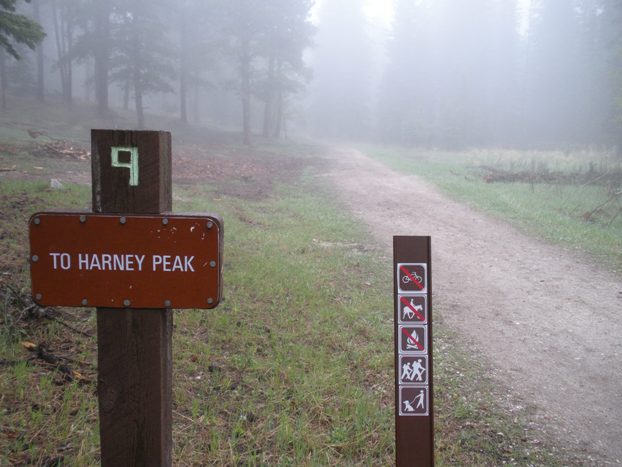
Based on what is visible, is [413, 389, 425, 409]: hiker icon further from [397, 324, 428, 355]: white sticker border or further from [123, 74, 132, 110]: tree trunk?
[123, 74, 132, 110]: tree trunk

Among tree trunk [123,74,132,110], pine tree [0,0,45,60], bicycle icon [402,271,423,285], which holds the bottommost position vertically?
bicycle icon [402,271,423,285]

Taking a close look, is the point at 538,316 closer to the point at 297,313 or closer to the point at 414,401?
the point at 297,313

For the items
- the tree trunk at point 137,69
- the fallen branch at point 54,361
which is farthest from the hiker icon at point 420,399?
the tree trunk at point 137,69

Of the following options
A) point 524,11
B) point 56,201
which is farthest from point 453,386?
point 524,11

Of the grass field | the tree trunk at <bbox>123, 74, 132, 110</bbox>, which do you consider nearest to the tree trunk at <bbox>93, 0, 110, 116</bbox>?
the tree trunk at <bbox>123, 74, 132, 110</bbox>

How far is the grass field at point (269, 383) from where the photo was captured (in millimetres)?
3023

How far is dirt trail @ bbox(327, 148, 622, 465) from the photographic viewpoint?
12.5 ft

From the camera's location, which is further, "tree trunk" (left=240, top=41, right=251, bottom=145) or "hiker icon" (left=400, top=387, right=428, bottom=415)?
"tree trunk" (left=240, top=41, right=251, bottom=145)

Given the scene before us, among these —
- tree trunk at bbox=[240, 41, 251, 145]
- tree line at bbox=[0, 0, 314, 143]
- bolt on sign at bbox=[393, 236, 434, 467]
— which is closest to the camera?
bolt on sign at bbox=[393, 236, 434, 467]

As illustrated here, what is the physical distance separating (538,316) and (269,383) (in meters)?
3.48

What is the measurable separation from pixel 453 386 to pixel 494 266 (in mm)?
3967

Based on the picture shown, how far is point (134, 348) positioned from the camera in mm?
1737

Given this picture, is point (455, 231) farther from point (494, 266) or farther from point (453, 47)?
point (453, 47)

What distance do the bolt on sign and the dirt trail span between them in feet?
6.25
